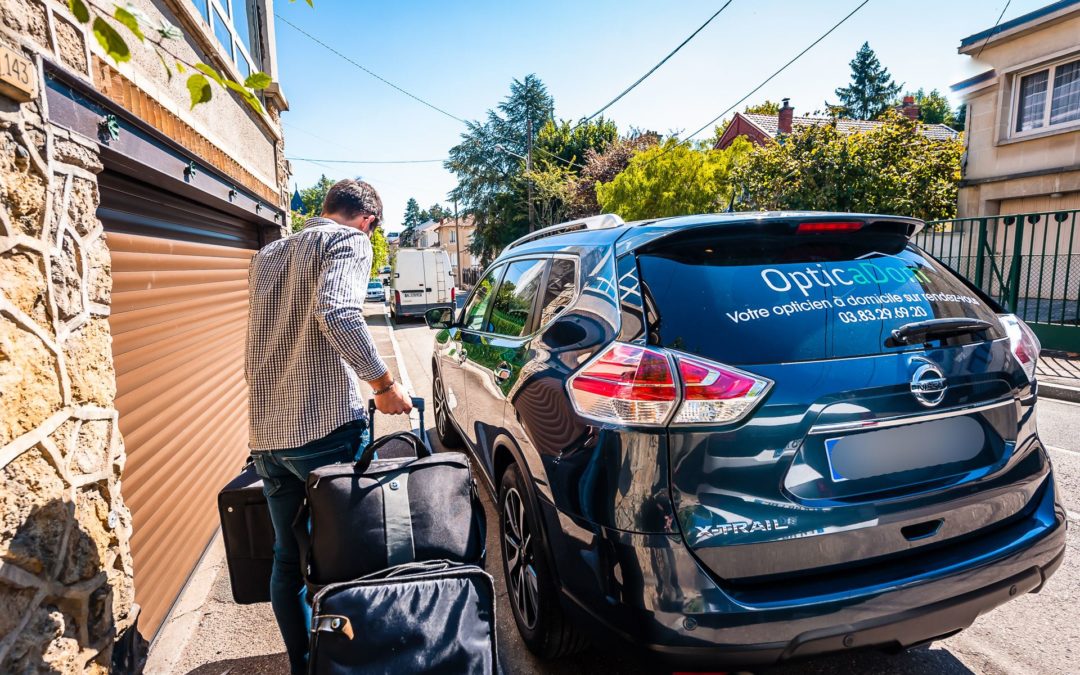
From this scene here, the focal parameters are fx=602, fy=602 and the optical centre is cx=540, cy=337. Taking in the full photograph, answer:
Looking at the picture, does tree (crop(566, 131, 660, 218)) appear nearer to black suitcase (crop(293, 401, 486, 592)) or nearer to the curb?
the curb

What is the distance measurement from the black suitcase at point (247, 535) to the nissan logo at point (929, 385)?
2438 mm

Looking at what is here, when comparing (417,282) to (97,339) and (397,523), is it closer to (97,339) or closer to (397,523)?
(97,339)

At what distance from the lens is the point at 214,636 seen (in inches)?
111

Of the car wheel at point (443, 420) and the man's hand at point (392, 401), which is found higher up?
the man's hand at point (392, 401)

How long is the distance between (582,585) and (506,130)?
47.9m

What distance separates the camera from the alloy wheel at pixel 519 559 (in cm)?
246

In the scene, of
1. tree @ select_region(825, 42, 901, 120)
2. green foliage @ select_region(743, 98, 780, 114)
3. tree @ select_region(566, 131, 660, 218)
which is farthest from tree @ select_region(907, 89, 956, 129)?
tree @ select_region(566, 131, 660, 218)

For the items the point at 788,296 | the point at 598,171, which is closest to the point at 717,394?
the point at 788,296

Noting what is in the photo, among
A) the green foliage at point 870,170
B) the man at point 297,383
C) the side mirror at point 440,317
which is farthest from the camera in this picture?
the green foliage at point 870,170

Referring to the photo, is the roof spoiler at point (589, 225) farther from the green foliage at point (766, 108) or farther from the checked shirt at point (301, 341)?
the green foliage at point (766, 108)

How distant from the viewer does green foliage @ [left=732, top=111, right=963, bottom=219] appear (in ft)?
38.6

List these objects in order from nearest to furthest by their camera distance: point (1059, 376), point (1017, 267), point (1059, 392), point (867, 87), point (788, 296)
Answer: point (788, 296)
point (1059, 392)
point (1059, 376)
point (1017, 267)
point (867, 87)

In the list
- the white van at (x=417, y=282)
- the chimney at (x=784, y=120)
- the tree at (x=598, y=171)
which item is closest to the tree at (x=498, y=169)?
the tree at (x=598, y=171)

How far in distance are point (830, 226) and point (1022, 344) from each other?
86 centimetres
